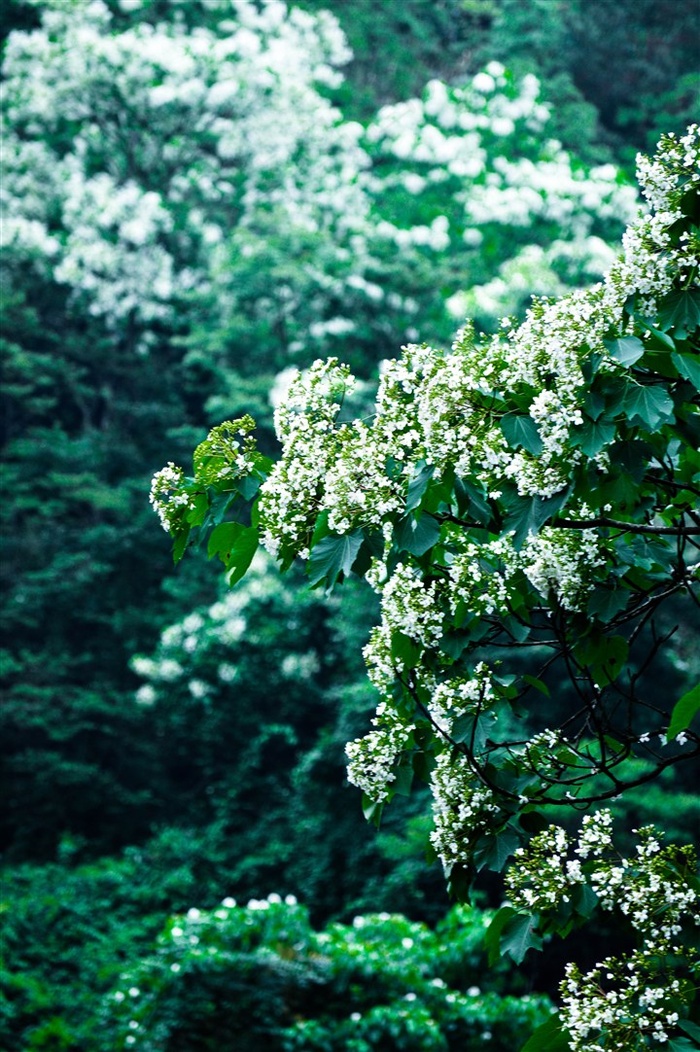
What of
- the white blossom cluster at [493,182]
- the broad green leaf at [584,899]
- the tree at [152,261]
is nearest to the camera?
the broad green leaf at [584,899]

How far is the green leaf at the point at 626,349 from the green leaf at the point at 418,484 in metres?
0.31

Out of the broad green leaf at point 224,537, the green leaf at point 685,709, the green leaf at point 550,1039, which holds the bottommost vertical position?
the green leaf at point 550,1039

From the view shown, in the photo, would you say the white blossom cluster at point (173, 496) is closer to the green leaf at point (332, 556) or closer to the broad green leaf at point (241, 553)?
the broad green leaf at point (241, 553)

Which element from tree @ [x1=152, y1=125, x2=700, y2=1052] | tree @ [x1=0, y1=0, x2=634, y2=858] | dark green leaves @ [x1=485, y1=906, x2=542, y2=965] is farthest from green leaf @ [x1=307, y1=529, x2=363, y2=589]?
tree @ [x1=0, y1=0, x2=634, y2=858]

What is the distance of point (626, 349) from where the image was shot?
5.43 feet

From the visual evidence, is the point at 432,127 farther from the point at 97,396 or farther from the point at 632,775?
the point at 632,775

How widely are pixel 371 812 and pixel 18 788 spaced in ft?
27.5

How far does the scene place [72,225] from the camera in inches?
429

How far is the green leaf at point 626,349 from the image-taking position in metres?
1.63

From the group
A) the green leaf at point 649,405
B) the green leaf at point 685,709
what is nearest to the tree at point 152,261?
the green leaf at point 649,405

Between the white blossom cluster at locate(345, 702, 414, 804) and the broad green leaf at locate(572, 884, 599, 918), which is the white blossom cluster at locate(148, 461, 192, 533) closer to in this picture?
the white blossom cluster at locate(345, 702, 414, 804)

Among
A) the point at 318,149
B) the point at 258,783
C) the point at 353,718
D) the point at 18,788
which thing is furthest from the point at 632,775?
the point at 318,149

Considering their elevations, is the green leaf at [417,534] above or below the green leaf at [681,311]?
below

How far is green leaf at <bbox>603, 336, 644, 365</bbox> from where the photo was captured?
163cm
